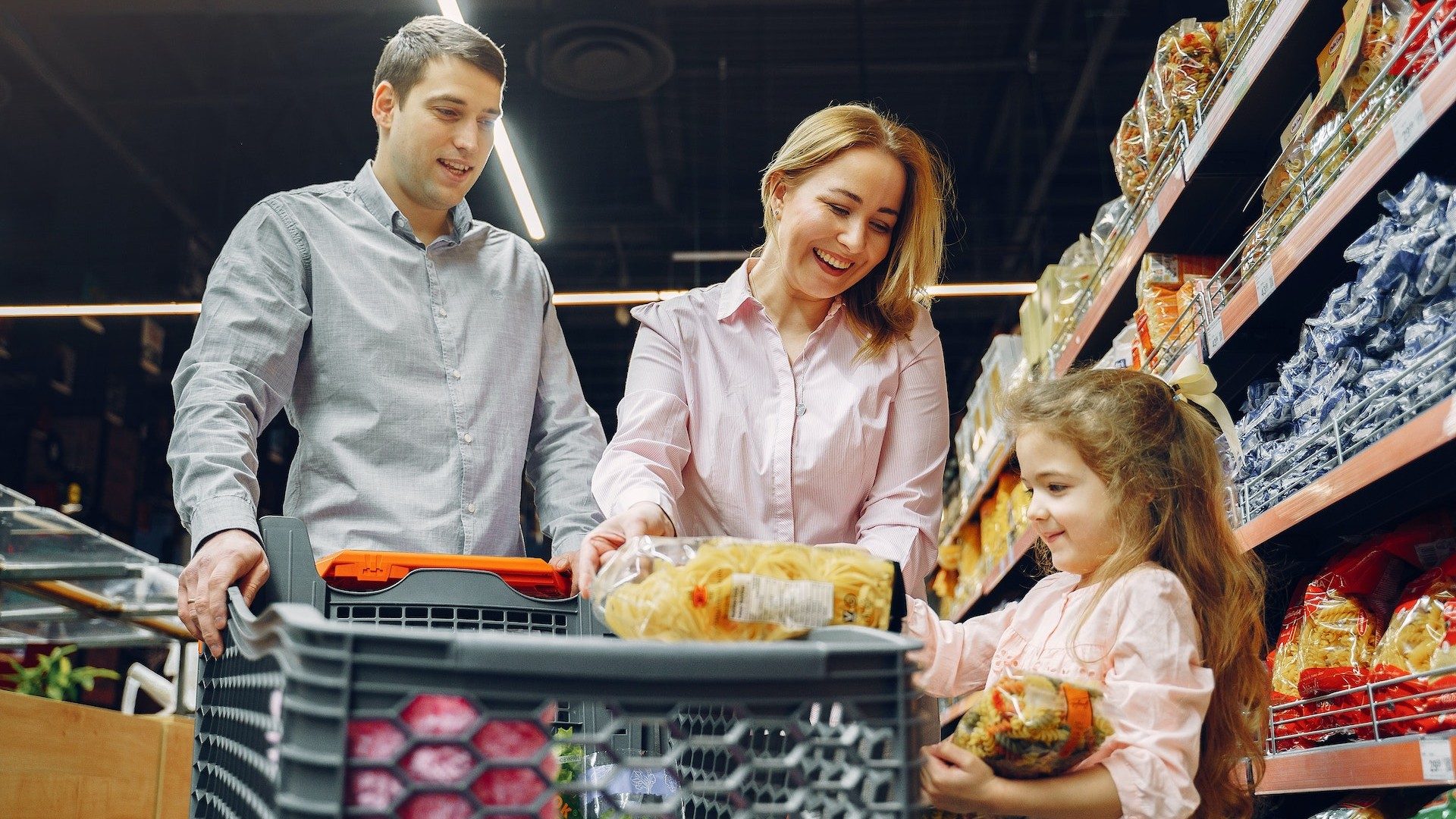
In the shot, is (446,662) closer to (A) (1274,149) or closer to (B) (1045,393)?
(B) (1045,393)

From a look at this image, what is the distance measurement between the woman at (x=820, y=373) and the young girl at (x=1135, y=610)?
14 centimetres

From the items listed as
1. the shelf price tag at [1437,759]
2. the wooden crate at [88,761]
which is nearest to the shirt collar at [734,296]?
the shelf price tag at [1437,759]

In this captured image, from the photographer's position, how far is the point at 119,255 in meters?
8.44

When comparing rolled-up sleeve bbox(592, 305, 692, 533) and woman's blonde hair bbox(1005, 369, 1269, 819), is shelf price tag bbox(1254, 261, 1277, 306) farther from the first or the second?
rolled-up sleeve bbox(592, 305, 692, 533)

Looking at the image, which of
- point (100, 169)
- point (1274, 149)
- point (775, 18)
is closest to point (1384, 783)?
point (1274, 149)

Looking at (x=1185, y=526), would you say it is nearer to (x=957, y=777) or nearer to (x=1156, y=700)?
(x=1156, y=700)

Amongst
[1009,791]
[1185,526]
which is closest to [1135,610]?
[1185,526]

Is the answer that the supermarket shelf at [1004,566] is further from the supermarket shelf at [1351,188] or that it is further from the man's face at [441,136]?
the man's face at [441,136]

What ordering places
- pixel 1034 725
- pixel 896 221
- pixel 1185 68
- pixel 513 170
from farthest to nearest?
1. pixel 513 170
2. pixel 1185 68
3. pixel 896 221
4. pixel 1034 725

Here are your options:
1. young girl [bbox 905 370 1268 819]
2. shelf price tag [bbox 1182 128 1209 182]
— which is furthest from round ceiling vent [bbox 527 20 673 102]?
young girl [bbox 905 370 1268 819]

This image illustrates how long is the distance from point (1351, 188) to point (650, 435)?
0.98 metres

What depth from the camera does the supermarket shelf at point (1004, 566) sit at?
3107mm

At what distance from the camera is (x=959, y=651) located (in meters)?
1.66

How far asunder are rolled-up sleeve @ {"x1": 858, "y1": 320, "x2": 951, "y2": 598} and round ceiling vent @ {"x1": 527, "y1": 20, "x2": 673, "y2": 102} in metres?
4.48
